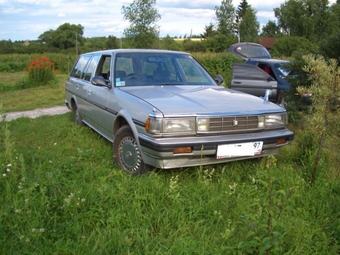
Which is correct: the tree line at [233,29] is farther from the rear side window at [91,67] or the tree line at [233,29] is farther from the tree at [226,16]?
the rear side window at [91,67]

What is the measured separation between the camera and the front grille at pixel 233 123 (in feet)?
11.4

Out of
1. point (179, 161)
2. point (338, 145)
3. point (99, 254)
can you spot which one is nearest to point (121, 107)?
point (179, 161)

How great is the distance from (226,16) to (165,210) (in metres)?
60.1

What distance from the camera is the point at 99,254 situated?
2.31 metres

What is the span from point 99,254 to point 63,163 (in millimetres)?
1840

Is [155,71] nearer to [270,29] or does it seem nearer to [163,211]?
[163,211]

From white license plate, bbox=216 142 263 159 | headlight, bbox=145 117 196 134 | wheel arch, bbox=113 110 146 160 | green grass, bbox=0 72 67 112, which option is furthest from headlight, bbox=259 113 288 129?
green grass, bbox=0 72 67 112

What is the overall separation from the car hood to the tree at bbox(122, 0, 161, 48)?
82.1 feet

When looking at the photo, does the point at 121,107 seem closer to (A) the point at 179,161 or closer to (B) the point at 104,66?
(A) the point at 179,161

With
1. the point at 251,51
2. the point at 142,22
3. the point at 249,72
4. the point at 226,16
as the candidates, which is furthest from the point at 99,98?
the point at 226,16

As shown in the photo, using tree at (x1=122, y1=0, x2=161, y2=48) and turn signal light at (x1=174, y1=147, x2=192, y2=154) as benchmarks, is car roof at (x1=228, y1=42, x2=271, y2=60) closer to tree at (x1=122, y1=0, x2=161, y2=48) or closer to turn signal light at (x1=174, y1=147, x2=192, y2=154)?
turn signal light at (x1=174, y1=147, x2=192, y2=154)

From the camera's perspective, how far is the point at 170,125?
3340 millimetres

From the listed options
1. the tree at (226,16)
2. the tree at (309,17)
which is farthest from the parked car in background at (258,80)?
the tree at (226,16)

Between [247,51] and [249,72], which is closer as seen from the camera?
[249,72]
